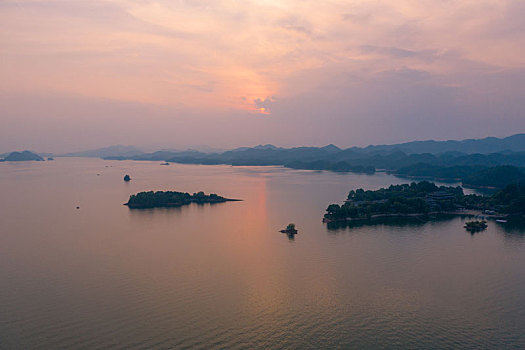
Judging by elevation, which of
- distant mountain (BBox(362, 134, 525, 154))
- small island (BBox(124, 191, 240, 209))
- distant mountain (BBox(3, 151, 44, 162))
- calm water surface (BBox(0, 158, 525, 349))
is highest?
distant mountain (BBox(362, 134, 525, 154))

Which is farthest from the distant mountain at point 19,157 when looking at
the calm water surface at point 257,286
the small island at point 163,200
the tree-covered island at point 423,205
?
the tree-covered island at point 423,205

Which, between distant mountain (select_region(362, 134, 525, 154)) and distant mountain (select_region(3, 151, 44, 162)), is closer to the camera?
distant mountain (select_region(3, 151, 44, 162))

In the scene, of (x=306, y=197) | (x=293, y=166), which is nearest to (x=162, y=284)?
(x=306, y=197)

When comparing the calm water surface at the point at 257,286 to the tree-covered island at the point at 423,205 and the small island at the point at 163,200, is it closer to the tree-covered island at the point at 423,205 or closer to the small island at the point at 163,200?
the tree-covered island at the point at 423,205

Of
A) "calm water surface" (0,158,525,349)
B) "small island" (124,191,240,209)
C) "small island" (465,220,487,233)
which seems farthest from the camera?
"small island" (124,191,240,209)

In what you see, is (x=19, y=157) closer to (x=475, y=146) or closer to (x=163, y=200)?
(x=163, y=200)

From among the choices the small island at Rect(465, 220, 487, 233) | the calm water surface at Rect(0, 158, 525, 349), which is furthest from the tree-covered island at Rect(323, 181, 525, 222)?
the small island at Rect(465, 220, 487, 233)

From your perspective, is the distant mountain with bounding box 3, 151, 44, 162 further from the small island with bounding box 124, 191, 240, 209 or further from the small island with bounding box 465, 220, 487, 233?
the small island with bounding box 465, 220, 487, 233

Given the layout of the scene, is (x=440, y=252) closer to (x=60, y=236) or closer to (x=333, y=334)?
(x=333, y=334)
